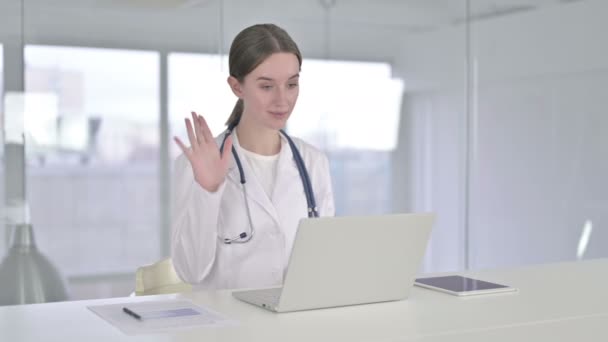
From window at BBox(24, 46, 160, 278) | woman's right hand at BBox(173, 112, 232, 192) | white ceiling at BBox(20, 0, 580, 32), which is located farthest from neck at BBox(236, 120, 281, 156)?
white ceiling at BBox(20, 0, 580, 32)

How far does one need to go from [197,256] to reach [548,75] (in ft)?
11.0

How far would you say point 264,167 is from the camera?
2867mm

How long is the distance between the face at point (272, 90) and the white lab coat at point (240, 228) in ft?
0.63

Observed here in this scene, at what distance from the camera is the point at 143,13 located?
14.3ft

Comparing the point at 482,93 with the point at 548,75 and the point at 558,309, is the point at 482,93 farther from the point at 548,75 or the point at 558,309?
the point at 558,309

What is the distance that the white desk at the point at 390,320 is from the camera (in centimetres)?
176

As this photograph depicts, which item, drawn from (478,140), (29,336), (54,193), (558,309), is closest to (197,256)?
(29,336)

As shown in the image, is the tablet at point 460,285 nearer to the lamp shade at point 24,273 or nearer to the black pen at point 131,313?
the black pen at point 131,313

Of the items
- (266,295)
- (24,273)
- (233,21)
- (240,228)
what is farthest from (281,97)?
(24,273)

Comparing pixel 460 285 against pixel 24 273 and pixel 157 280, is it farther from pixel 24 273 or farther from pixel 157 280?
pixel 24 273

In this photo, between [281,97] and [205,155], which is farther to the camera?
[281,97]

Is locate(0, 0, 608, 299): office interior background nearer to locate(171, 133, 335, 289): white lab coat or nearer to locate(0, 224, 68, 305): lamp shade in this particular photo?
locate(0, 224, 68, 305): lamp shade

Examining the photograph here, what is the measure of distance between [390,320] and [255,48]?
1.13m

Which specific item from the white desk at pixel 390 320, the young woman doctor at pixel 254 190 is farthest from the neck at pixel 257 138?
the white desk at pixel 390 320
